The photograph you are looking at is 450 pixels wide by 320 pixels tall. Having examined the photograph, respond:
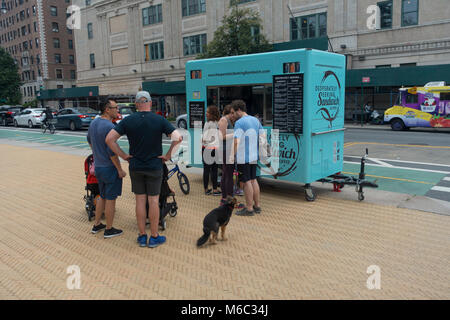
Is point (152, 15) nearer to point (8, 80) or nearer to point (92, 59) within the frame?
point (92, 59)

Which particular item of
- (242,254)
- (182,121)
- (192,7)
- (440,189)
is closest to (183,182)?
(242,254)

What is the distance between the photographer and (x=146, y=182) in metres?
4.97

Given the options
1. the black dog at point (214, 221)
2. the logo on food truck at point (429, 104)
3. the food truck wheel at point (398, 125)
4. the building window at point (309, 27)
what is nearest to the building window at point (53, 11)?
the building window at point (309, 27)

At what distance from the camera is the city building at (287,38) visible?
85.6 feet

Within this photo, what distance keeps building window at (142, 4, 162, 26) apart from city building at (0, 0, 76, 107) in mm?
35295

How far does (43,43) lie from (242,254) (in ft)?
261

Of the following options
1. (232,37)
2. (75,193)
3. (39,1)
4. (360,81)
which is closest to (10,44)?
(39,1)

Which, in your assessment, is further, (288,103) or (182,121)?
(182,121)

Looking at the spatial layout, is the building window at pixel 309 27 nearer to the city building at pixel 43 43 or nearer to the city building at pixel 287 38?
the city building at pixel 287 38

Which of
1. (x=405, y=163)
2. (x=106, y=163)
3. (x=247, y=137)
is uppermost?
(x=247, y=137)

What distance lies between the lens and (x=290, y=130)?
725 cm

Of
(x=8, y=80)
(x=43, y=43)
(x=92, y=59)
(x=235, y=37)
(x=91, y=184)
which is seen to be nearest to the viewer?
(x=91, y=184)
